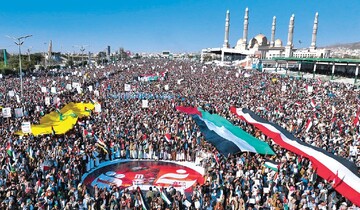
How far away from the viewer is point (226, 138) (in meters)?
15.1

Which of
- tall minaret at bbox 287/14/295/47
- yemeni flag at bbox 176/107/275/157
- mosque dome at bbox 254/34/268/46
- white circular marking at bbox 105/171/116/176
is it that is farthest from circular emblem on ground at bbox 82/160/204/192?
mosque dome at bbox 254/34/268/46

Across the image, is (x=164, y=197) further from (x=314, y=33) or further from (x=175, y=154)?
(x=314, y=33)

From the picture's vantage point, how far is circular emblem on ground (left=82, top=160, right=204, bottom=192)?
42.9 feet

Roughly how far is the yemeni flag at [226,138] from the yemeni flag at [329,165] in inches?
37.2

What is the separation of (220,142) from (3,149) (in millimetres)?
10030

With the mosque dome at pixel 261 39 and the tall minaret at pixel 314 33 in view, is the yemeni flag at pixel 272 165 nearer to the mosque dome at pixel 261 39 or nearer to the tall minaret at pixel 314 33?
the tall minaret at pixel 314 33

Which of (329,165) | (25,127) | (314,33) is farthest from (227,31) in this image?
(329,165)

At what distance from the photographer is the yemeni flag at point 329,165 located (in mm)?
→ 9750

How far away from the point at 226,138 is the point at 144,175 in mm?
4361

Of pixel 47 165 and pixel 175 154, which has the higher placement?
pixel 47 165

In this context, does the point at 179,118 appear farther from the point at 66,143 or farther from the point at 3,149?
the point at 3,149

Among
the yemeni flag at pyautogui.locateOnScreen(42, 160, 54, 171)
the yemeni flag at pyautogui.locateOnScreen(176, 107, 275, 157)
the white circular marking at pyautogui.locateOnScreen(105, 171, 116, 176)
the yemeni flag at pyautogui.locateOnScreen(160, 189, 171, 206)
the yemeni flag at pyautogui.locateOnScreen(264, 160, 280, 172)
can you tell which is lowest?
the white circular marking at pyautogui.locateOnScreen(105, 171, 116, 176)

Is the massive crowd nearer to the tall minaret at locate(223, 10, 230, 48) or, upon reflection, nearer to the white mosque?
the white mosque

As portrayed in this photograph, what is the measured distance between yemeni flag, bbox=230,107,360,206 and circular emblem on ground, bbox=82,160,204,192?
4.30 m
